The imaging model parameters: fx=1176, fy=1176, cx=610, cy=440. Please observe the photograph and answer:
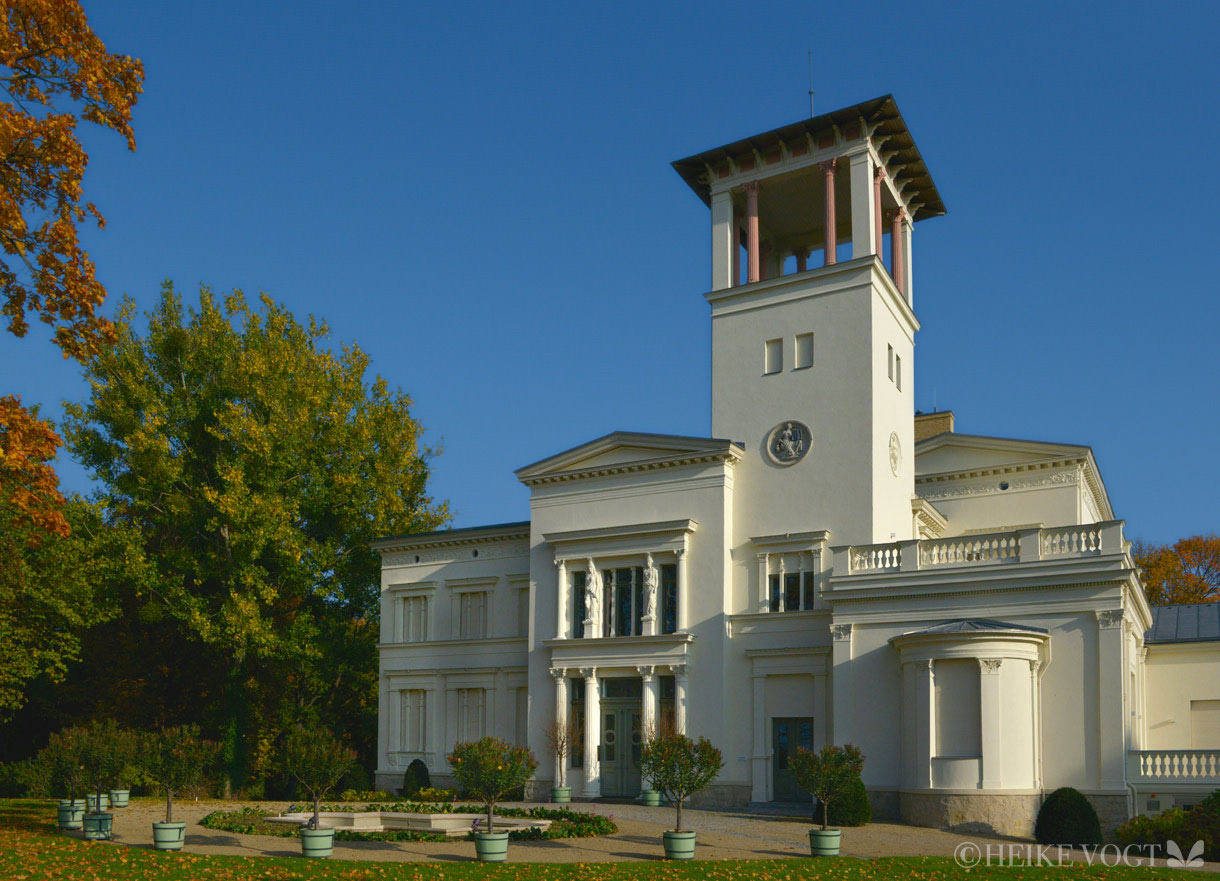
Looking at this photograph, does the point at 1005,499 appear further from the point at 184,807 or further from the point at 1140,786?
the point at 184,807

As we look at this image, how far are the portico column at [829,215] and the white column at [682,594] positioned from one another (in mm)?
9092

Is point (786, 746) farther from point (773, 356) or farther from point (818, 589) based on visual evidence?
point (773, 356)

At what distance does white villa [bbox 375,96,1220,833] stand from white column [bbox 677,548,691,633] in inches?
2.4

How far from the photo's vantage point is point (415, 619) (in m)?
38.0

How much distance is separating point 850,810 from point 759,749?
556cm

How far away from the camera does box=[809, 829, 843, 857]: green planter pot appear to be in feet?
64.5

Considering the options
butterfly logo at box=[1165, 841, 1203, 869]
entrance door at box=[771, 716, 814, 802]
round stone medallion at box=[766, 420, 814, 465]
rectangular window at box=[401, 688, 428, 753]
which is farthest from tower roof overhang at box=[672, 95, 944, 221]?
butterfly logo at box=[1165, 841, 1203, 869]

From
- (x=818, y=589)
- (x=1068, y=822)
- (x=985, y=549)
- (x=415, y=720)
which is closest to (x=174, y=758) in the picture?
(x=415, y=720)

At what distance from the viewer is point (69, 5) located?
14.7 meters

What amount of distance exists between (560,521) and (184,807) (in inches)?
491

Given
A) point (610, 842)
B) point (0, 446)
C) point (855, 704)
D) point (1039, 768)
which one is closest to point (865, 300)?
point (855, 704)

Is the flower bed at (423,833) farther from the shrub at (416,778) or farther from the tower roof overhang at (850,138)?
the tower roof overhang at (850,138)

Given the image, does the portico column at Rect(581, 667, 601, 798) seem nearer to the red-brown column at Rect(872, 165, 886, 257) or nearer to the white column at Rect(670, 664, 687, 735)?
the white column at Rect(670, 664, 687, 735)

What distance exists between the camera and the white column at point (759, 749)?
29.6m
